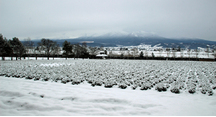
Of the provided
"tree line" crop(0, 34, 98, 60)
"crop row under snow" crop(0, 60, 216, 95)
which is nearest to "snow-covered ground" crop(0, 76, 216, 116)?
"crop row under snow" crop(0, 60, 216, 95)

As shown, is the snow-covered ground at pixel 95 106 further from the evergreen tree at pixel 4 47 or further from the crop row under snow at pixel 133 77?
the evergreen tree at pixel 4 47

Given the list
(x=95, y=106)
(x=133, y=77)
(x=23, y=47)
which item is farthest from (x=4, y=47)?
(x=95, y=106)

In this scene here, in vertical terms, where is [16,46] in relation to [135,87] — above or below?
above

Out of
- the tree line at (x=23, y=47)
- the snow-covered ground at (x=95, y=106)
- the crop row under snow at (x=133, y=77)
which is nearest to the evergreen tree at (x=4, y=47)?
the tree line at (x=23, y=47)

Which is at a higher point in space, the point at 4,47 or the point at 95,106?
the point at 4,47

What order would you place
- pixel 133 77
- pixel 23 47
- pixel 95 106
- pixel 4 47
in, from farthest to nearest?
pixel 23 47 < pixel 4 47 < pixel 133 77 < pixel 95 106

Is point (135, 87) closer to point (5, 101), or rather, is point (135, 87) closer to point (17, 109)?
point (17, 109)

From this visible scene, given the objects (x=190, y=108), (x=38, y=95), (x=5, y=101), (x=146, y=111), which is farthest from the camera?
(x=38, y=95)

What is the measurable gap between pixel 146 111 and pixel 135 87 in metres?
3.77

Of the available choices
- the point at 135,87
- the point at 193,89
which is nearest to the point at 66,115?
the point at 135,87

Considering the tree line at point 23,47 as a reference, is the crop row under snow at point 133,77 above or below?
below

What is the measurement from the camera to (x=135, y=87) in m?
8.80

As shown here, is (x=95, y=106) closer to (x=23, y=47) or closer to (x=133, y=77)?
(x=133, y=77)

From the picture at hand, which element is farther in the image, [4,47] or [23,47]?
[23,47]
